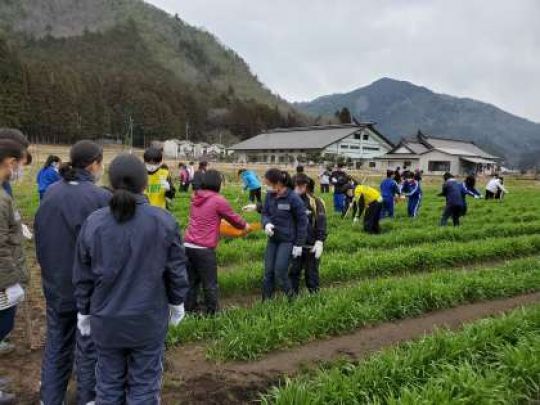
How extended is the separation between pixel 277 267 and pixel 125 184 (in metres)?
3.58

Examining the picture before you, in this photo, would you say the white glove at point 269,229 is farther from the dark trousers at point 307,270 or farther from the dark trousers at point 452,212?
the dark trousers at point 452,212

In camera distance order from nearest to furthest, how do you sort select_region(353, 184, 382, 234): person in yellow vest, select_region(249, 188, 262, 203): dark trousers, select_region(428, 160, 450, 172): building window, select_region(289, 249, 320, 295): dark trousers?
select_region(289, 249, 320, 295): dark trousers < select_region(353, 184, 382, 234): person in yellow vest < select_region(249, 188, 262, 203): dark trousers < select_region(428, 160, 450, 172): building window

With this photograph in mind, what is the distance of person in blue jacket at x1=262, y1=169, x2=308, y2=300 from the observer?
636cm

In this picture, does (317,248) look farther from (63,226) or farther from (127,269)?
(127,269)

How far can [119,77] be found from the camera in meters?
79.8

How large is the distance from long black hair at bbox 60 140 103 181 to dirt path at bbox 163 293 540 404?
1991mm

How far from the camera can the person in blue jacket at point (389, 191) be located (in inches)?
587

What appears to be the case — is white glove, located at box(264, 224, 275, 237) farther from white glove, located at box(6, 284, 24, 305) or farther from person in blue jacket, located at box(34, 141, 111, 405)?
white glove, located at box(6, 284, 24, 305)

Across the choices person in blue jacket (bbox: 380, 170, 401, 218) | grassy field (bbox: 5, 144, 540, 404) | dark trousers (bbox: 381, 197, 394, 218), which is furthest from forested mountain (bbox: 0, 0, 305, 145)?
grassy field (bbox: 5, 144, 540, 404)

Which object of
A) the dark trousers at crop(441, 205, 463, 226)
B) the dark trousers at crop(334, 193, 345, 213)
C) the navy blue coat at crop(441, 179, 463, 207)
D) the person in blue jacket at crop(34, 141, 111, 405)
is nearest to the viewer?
the person in blue jacket at crop(34, 141, 111, 405)

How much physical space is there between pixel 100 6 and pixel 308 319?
167 meters

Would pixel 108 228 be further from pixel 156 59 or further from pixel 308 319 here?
pixel 156 59

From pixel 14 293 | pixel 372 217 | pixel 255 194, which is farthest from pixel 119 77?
pixel 14 293

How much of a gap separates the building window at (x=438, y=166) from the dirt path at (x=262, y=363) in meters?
53.1
